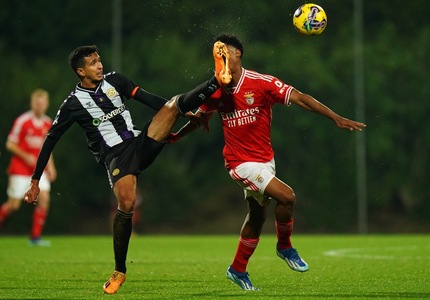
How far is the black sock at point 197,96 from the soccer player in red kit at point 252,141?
0.16 m

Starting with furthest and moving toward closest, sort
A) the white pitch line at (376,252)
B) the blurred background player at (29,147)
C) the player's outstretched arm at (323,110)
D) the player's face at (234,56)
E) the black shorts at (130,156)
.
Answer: the blurred background player at (29,147) < the white pitch line at (376,252) < the black shorts at (130,156) < the player's face at (234,56) < the player's outstretched arm at (323,110)

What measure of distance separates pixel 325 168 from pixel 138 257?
21.9 ft

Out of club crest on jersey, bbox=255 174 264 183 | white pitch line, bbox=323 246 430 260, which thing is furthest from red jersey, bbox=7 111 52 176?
club crest on jersey, bbox=255 174 264 183

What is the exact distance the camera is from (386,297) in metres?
6.00

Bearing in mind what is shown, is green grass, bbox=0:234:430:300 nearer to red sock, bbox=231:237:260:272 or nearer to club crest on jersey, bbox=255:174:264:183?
red sock, bbox=231:237:260:272

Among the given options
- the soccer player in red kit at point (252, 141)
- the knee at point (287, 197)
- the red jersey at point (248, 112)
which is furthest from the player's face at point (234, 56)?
the knee at point (287, 197)

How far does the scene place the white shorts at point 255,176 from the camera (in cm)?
665

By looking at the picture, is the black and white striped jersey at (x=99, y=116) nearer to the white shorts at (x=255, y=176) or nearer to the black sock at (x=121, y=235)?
the black sock at (x=121, y=235)

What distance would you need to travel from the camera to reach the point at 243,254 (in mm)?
6957

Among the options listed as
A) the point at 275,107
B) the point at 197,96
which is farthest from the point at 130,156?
the point at 275,107

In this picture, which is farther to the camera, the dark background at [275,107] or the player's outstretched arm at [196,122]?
the dark background at [275,107]

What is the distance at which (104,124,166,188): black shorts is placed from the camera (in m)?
6.89

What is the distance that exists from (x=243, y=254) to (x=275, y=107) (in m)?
9.83

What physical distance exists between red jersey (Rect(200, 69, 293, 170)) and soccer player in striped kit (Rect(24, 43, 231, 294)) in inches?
8.9
